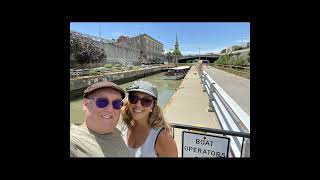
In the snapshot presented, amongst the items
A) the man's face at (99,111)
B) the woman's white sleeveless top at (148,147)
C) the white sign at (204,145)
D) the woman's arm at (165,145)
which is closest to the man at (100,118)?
the man's face at (99,111)

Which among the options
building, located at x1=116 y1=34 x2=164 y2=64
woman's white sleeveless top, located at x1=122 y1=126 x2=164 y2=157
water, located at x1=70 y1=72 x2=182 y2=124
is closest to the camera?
woman's white sleeveless top, located at x1=122 y1=126 x2=164 y2=157

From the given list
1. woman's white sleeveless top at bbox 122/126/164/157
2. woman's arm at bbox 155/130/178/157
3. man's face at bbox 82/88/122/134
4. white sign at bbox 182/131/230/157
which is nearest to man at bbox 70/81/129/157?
man's face at bbox 82/88/122/134

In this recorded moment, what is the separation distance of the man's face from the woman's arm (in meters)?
0.40

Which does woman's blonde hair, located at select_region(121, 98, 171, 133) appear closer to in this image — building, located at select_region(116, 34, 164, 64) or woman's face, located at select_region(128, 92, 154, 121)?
woman's face, located at select_region(128, 92, 154, 121)

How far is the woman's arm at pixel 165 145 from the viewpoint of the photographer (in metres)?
1.80

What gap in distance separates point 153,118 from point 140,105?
122 millimetres

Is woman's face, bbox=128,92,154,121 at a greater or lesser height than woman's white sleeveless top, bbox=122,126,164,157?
greater

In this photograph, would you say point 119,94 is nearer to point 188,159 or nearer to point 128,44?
point 188,159

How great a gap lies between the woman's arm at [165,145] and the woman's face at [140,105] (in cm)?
16

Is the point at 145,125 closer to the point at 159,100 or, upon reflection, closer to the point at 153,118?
the point at 153,118

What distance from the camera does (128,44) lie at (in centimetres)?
3056

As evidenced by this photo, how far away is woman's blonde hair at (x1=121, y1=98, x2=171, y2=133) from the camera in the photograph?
6.13 ft

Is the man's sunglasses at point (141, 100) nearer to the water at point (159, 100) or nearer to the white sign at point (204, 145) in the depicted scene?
the water at point (159, 100)

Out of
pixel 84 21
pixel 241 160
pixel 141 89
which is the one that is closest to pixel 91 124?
pixel 141 89
